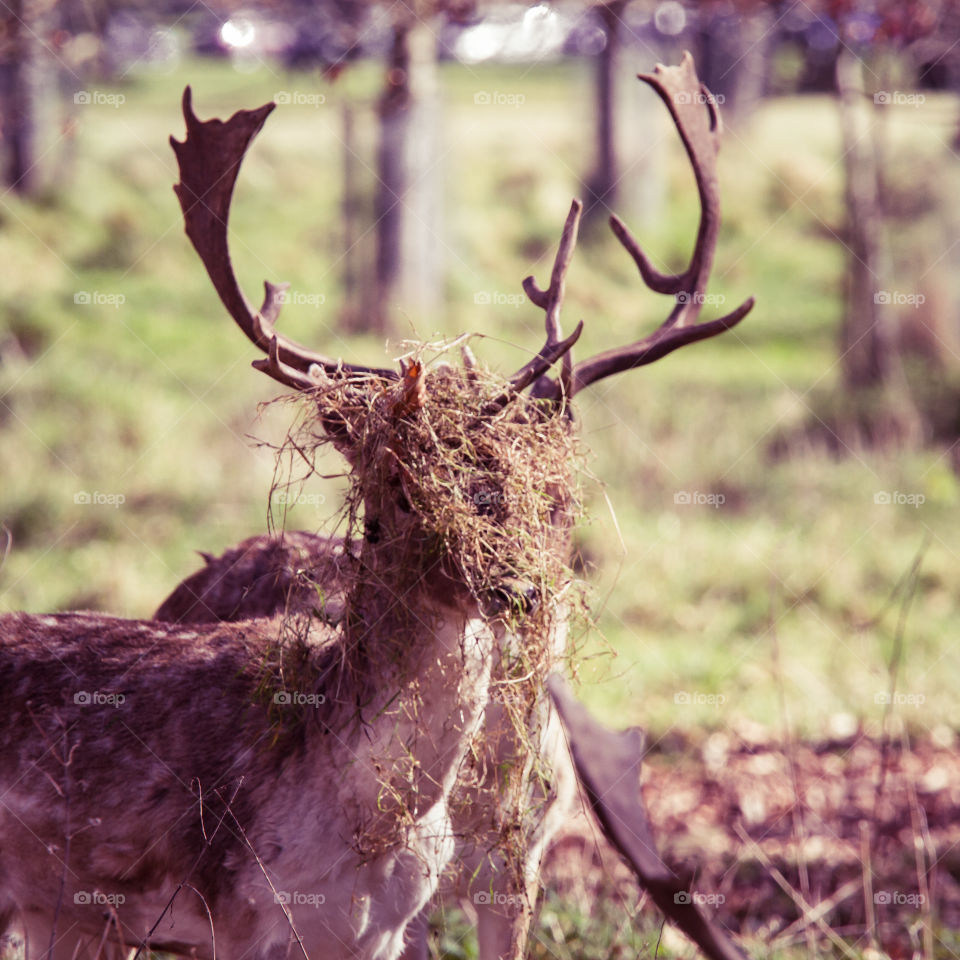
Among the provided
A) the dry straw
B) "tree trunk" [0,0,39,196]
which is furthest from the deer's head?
"tree trunk" [0,0,39,196]

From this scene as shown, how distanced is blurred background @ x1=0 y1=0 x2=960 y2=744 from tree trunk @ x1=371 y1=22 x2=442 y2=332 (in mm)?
50

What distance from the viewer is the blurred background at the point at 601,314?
765 centimetres

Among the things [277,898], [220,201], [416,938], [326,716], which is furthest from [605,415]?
[277,898]

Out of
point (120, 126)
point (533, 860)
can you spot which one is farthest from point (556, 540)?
point (120, 126)

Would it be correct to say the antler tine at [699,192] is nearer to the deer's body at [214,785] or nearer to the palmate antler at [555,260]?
the palmate antler at [555,260]

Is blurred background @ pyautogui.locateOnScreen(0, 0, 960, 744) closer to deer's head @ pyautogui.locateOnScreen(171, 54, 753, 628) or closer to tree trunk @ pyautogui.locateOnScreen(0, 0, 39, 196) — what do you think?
tree trunk @ pyautogui.locateOnScreen(0, 0, 39, 196)

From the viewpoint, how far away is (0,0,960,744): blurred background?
7.65 metres

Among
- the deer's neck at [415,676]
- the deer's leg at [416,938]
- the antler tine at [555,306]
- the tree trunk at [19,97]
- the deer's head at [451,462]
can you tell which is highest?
the tree trunk at [19,97]

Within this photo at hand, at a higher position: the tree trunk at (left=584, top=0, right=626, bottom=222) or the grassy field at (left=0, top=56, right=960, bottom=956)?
the tree trunk at (left=584, top=0, right=626, bottom=222)

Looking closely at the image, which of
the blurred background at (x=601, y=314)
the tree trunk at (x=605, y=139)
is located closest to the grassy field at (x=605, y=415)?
the blurred background at (x=601, y=314)

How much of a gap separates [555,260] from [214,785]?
75.2 inches

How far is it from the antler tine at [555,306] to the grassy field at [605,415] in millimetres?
137

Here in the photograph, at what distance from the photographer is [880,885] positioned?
17.2 feet

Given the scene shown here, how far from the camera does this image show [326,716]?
3400mm
